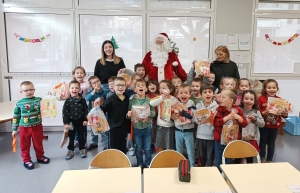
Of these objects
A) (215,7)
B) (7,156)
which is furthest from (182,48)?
(7,156)

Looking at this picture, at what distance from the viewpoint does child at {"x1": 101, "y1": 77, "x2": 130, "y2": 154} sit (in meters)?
2.93

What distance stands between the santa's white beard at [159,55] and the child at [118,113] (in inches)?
44.2

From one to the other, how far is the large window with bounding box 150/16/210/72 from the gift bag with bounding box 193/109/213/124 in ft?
7.38

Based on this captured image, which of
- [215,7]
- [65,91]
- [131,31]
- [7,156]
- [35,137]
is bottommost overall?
[7,156]

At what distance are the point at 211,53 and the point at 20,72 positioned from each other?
3625 mm

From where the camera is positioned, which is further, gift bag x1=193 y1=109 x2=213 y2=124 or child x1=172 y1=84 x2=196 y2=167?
child x1=172 y1=84 x2=196 y2=167

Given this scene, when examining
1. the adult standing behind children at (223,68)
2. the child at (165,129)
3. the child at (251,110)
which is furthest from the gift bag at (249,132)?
the adult standing behind children at (223,68)

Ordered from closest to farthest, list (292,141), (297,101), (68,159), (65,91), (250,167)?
(250,167), (65,91), (68,159), (292,141), (297,101)

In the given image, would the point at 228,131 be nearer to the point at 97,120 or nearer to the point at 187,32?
the point at 97,120

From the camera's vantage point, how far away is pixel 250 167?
1.93 meters

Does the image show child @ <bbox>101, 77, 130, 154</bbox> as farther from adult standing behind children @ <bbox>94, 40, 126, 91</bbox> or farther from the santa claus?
the santa claus

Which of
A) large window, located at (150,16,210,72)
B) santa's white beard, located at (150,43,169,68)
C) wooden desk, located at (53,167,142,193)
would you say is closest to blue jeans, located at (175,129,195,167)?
wooden desk, located at (53,167,142,193)

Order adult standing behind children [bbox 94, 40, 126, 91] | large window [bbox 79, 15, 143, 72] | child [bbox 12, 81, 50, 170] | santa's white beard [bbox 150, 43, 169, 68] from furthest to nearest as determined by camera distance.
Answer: large window [bbox 79, 15, 143, 72] → santa's white beard [bbox 150, 43, 169, 68] → adult standing behind children [bbox 94, 40, 126, 91] → child [bbox 12, 81, 50, 170]

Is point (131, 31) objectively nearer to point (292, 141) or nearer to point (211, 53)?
point (211, 53)
